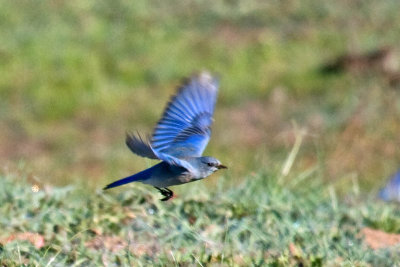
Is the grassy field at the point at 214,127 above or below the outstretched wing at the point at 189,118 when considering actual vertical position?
below

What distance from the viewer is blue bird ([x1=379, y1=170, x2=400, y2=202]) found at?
265 inches

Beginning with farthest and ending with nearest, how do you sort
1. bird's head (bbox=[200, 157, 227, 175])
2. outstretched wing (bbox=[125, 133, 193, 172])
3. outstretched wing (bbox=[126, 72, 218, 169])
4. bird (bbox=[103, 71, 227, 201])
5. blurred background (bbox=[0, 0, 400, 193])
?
blurred background (bbox=[0, 0, 400, 193]), outstretched wing (bbox=[126, 72, 218, 169]), bird (bbox=[103, 71, 227, 201]), bird's head (bbox=[200, 157, 227, 175]), outstretched wing (bbox=[125, 133, 193, 172])

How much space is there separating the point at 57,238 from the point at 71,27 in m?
11.6

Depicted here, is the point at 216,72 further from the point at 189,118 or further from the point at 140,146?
the point at 140,146

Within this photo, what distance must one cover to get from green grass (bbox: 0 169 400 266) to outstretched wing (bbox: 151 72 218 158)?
379mm

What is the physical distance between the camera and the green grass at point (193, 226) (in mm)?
4465

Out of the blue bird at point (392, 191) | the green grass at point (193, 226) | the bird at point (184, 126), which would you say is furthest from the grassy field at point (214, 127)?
the bird at point (184, 126)

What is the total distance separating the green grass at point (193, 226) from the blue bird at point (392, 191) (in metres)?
0.64

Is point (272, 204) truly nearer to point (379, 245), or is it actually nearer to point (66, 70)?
point (379, 245)

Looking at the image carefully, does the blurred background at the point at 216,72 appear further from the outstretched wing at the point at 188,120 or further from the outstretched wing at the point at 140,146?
the outstretched wing at the point at 140,146

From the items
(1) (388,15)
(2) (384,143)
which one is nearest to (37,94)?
(2) (384,143)

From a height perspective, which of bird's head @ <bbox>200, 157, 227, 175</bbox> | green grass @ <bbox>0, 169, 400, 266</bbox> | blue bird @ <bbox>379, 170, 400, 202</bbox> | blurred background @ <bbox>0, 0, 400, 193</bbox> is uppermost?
bird's head @ <bbox>200, 157, 227, 175</bbox>

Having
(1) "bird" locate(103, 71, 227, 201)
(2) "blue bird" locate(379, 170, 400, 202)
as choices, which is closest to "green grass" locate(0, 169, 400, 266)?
(1) "bird" locate(103, 71, 227, 201)

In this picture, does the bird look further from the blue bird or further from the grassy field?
the blue bird
